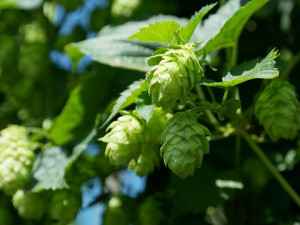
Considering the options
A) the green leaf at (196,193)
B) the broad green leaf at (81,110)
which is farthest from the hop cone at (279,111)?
the broad green leaf at (81,110)

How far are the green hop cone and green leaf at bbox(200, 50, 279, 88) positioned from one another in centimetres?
70

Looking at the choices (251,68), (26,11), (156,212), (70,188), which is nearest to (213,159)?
(156,212)

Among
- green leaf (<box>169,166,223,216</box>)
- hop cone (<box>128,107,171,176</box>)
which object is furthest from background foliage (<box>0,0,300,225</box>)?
hop cone (<box>128,107,171,176</box>)

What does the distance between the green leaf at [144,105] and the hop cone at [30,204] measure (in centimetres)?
65

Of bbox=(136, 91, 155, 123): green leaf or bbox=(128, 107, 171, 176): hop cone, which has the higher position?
bbox=(136, 91, 155, 123): green leaf

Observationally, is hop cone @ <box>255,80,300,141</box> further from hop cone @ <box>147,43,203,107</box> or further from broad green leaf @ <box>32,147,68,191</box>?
broad green leaf @ <box>32,147,68,191</box>

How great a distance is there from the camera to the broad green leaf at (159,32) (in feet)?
4.62

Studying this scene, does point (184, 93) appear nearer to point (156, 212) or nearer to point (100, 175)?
point (156, 212)

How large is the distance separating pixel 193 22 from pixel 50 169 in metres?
0.76

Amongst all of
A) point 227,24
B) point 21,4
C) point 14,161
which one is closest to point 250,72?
point 227,24

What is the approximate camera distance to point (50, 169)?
1.85 meters

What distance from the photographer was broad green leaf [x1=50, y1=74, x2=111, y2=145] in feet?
6.70

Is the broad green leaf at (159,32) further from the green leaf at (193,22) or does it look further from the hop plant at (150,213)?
the hop plant at (150,213)

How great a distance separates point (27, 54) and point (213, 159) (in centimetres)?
96
